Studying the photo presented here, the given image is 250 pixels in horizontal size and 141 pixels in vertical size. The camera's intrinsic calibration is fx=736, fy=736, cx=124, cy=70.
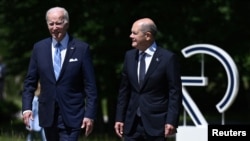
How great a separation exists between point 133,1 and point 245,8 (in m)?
3.77

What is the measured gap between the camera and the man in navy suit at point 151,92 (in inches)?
281

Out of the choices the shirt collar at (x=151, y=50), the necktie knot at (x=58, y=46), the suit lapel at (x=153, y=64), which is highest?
the necktie knot at (x=58, y=46)

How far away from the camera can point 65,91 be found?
7160 mm

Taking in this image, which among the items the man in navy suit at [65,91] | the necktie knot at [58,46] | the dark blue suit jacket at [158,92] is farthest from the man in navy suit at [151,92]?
the necktie knot at [58,46]

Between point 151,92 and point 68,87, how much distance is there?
0.81 meters

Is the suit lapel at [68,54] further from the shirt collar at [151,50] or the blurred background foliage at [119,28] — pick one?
the blurred background foliage at [119,28]

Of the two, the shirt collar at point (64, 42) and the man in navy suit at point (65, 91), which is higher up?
the shirt collar at point (64, 42)

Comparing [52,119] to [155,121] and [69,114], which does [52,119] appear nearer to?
[69,114]

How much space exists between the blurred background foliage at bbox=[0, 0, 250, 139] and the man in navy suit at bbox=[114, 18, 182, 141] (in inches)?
440

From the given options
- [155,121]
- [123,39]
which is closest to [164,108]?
[155,121]

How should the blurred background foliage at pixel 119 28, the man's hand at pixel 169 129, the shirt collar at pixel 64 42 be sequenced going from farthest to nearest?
1. the blurred background foliage at pixel 119 28
2. the shirt collar at pixel 64 42
3. the man's hand at pixel 169 129

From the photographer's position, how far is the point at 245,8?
21266 millimetres

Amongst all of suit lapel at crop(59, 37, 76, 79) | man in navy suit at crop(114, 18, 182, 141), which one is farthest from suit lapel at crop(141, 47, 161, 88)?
suit lapel at crop(59, 37, 76, 79)

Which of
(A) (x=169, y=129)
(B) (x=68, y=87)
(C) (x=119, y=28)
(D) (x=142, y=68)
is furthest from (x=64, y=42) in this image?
(C) (x=119, y=28)
